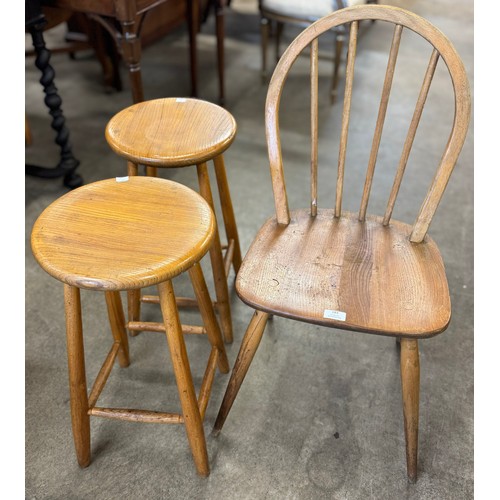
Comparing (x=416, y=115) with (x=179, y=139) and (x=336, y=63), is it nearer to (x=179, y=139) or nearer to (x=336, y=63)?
(x=179, y=139)

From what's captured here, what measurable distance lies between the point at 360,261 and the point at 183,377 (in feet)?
1.58

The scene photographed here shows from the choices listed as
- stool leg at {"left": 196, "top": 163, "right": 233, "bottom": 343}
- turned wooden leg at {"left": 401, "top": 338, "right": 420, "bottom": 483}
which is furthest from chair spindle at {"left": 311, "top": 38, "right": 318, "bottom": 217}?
turned wooden leg at {"left": 401, "top": 338, "right": 420, "bottom": 483}

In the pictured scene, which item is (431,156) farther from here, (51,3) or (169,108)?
(51,3)

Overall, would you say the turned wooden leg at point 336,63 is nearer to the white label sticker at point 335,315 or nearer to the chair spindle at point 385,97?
the chair spindle at point 385,97

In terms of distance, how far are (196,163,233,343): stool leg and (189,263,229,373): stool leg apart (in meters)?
0.12

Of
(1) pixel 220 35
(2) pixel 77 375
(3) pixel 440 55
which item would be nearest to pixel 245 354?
(2) pixel 77 375

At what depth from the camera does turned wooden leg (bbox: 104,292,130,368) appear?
1371 millimetres

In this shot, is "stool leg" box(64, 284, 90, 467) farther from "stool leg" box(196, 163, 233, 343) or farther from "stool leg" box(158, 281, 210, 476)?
"stool leg" box(196, 163, 233, 343)

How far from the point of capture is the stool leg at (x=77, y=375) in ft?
3.59

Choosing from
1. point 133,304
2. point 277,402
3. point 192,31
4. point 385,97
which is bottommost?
point 277,402

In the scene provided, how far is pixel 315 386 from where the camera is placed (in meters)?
1.52

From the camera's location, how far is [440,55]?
1165 millimetres

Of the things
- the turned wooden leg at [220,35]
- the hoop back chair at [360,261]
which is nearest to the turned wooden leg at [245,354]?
the hoop back chair at [360,261]
